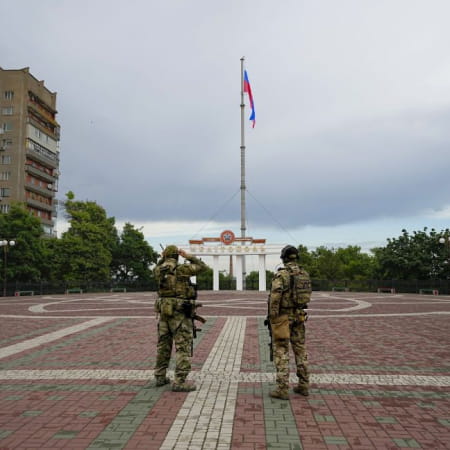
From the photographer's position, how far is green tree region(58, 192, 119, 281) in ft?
136

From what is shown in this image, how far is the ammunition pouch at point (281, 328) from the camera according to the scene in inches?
209

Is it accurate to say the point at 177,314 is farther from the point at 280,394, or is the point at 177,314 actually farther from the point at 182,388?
the point at 280,394

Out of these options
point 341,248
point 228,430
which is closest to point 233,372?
point 228,430

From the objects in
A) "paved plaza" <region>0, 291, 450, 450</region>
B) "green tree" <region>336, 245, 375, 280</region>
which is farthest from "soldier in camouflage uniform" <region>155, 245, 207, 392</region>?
"green tree" <region>336, 245, 375, 280</region>

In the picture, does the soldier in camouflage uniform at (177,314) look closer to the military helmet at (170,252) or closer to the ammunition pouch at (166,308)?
the ammunition pouch at (166,308)

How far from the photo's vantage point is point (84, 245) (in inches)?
1655

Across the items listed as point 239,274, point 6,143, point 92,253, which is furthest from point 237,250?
point 6,143

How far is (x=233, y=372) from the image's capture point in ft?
21.6

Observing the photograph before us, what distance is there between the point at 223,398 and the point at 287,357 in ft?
3.19

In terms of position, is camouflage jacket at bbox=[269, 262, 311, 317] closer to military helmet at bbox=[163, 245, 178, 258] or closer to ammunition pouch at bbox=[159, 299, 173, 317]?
ammunition pouch at bbox=[159, 299, 173, 317]

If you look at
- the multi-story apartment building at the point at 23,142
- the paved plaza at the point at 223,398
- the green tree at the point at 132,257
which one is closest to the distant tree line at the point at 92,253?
the green tree at the point at 132,257

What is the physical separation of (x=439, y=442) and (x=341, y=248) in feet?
251

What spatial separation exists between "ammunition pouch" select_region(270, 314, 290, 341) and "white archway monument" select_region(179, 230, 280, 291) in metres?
35.0

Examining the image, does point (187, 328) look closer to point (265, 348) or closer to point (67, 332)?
point (265, 348)
